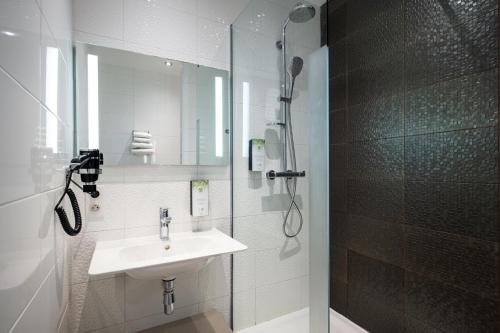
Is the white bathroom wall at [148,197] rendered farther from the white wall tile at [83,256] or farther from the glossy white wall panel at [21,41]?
the glossy white wall panel at [21,41]

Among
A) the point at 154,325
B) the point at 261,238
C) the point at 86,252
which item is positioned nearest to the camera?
the point at 86,252

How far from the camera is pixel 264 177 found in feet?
5.02

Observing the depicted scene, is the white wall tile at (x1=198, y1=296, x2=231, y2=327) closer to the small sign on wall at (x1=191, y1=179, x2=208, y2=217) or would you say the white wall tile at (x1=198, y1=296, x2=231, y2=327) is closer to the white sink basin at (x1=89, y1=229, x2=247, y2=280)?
the white sink basin at (x1=89, y1=229, x2=247, y2=280)

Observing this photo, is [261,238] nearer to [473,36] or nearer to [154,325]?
[154,325]

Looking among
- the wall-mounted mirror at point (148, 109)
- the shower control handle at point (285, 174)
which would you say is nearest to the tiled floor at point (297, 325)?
the shower control handle at point (285, 174)

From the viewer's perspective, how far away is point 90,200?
130 centimetres

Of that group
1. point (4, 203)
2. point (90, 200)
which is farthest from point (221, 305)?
point (4, 203)

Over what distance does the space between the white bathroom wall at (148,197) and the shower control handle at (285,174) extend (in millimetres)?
343

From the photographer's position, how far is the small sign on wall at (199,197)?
1525 millimetres

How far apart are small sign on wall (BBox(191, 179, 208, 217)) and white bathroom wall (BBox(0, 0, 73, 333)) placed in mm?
662

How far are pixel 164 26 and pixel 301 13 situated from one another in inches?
31.2

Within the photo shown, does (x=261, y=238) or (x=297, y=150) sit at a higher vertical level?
(x=297, y=150)

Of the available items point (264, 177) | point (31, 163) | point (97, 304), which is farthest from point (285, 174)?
point (97, 304)

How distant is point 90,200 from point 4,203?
908 mm
